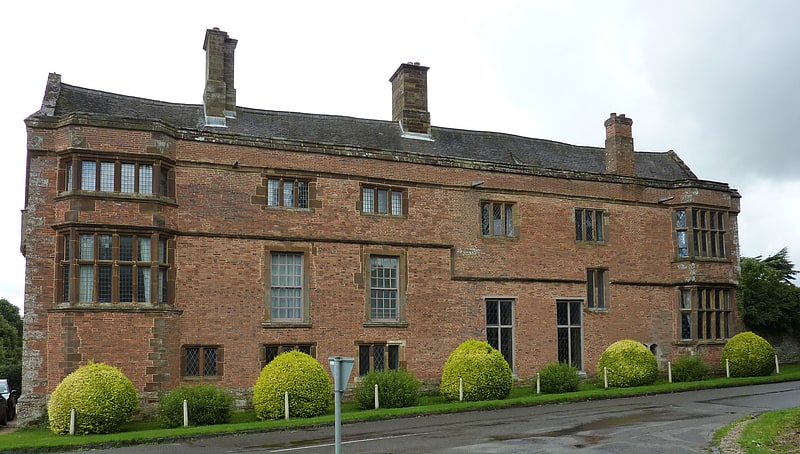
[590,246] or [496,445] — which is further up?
[590,246]

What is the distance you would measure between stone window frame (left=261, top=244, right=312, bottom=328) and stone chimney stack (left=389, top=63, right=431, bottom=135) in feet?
26.0

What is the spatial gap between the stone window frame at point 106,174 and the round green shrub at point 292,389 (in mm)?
6405

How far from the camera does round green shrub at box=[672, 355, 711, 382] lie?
2945 cm

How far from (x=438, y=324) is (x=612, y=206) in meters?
9.64

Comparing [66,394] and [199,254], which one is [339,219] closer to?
[199,254]

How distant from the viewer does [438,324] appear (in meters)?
27.3

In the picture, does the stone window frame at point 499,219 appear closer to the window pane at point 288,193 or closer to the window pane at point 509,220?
the window pane at point 509,220

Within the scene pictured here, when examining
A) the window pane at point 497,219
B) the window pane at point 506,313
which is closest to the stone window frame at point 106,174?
the window pane at point 497,219

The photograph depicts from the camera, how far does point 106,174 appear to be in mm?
22250

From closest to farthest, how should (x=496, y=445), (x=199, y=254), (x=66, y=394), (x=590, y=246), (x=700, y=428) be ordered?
(x=496, y=445) → (x=700, y=428) → (x=66, y=394) → (x=199, y=254) → (x=590, y=246)

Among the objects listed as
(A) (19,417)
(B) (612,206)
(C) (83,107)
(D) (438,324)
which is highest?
(C) (83,107)

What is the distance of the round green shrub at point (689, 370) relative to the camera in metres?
29.5

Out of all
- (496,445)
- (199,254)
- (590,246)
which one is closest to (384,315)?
(199,254)

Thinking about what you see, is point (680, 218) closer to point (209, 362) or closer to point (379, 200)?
point (379, 200)
